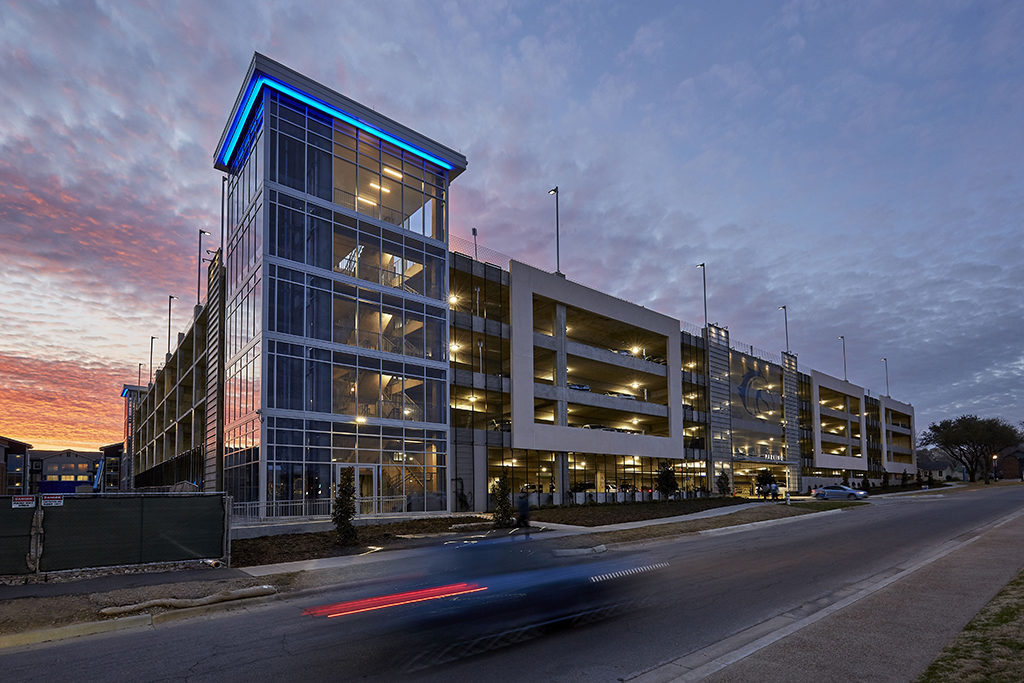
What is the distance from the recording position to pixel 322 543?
22.8 metres

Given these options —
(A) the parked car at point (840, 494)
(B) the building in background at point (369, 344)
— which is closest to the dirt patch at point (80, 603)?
(B) the building in background at point (369, 344)

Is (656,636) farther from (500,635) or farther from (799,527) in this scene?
(799,527)

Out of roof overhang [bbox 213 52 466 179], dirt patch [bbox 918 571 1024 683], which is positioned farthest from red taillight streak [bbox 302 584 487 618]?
roof overhang [bbox 213 52 466 179]

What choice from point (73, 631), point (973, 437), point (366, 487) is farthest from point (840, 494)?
point (973, 437)

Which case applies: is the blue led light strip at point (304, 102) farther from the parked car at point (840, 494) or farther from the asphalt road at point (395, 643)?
the parked car at point (840, 494)

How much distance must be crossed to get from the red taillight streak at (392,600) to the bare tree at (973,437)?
424ft

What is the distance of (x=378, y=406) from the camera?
1353 inches

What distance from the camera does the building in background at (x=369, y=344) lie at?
31.9 m

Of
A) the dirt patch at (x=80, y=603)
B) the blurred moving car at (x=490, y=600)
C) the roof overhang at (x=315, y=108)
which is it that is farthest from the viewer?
the roof overhang at (x=315, y=108)

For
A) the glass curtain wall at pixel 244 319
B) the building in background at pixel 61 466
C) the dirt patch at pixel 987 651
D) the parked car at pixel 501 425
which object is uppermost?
the glass curtain wall at pixel 244 319

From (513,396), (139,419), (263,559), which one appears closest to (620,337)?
(513,396)

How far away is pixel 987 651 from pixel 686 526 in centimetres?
2305

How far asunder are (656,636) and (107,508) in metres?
14.0

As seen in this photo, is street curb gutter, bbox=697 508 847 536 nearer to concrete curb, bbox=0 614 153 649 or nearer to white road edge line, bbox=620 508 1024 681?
white road edge line, bbox=620 508 1024 681
